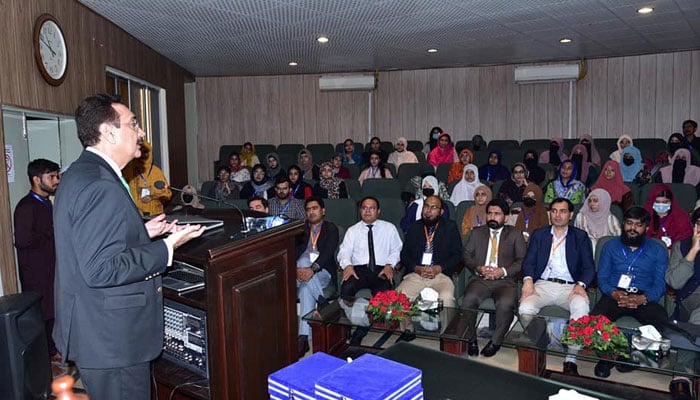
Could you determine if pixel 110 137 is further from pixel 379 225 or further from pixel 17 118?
pixel 17 118

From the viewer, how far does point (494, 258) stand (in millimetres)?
4566

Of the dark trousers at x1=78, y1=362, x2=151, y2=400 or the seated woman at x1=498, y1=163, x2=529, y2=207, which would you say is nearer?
the dark trousers at x1=78, y1=362, x2=151, y2=400

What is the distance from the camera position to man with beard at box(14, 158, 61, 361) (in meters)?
3.94

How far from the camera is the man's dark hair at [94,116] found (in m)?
1.86

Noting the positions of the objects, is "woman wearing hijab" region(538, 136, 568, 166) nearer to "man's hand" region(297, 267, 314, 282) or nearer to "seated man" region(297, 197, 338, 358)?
"seated man" region(297, 197, 338, 358)

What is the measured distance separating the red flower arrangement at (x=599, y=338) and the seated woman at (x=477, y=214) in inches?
84.4

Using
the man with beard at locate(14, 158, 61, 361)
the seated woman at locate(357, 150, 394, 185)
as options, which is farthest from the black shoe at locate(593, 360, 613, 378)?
the seated woman at locate(357, 150, 394, 185)

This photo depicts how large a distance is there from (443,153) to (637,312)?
18.2 feet

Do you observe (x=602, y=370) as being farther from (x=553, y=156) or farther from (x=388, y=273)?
(x=553, y=156)

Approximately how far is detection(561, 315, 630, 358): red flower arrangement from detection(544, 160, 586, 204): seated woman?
3268 millimetres

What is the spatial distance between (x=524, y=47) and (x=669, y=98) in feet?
10.9

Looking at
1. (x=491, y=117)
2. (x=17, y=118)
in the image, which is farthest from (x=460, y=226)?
(x=491, y=117)

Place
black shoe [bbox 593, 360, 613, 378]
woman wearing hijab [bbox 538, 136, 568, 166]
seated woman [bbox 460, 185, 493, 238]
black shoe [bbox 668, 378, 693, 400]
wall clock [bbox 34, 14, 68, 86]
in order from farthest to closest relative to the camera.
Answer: woman wearing hijab [bbox 538, 136, 568, 166], seated woman [bbox 460, 185, 493, 238], wall clock [bbox 34, 14, 68, 86], black shoe [bbox 593, 360, 613, 378], black shoe [bbox 668, 378, 693, 400]

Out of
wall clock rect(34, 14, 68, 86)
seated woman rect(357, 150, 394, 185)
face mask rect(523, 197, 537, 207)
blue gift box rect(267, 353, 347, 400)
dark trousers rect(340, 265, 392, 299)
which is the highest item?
wall clock rect(34, 14, 68, 86)
